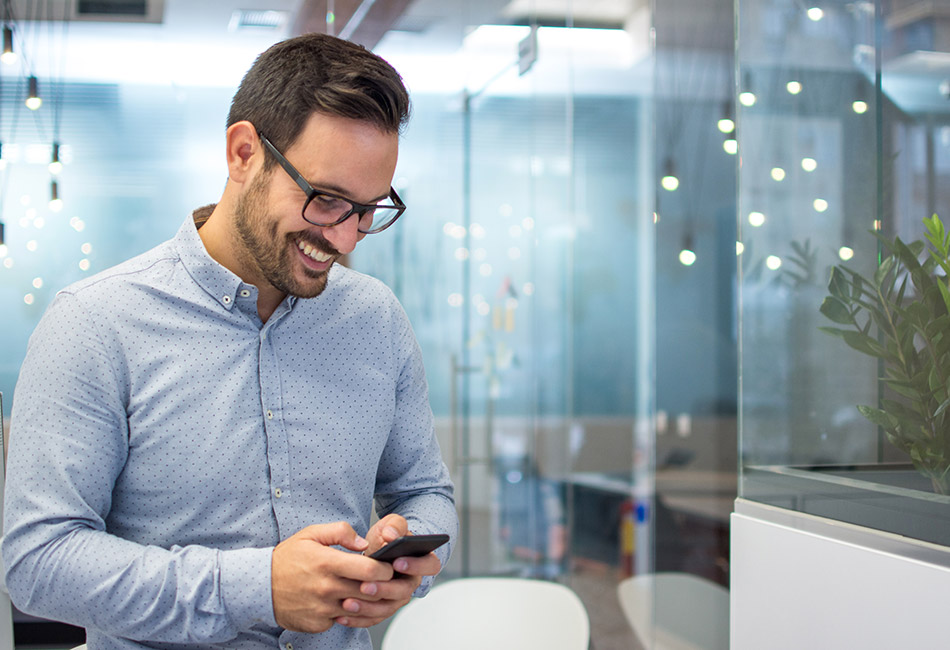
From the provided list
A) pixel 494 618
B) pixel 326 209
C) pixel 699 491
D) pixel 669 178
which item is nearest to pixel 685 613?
pixel 699 491

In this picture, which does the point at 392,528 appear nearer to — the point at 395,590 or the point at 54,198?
the point at 395,590

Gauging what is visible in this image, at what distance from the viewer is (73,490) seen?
114 cm

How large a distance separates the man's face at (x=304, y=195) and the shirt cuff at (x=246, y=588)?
1.31 feet

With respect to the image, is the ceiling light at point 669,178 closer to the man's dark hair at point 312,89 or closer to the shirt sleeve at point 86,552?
the man's dark hair at point 312,89

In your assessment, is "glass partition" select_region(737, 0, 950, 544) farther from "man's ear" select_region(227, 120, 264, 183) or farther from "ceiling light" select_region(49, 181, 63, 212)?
"ceiling light" select_region(49, 181, 63, 212)

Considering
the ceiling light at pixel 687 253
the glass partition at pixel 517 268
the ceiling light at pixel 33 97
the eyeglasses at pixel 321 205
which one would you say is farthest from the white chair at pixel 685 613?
the ceiling light at pixel 33 97

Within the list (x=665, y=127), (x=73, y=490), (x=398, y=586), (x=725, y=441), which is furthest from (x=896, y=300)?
(x=725, y=441)

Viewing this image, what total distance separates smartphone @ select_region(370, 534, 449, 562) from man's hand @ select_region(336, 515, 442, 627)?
0.08 feet

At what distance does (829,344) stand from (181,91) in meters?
3.44

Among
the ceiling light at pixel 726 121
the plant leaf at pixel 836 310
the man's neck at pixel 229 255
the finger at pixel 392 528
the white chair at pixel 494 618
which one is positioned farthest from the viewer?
the ceiling light at pixel 726 121

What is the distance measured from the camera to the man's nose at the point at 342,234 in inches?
49.9

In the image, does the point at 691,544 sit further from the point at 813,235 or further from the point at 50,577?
the point at 50,577

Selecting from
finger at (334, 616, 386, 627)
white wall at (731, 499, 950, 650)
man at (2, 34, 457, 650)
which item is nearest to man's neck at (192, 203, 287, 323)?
man at (2, 34, 457, 650)

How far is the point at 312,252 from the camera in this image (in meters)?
Answer: 1.27
